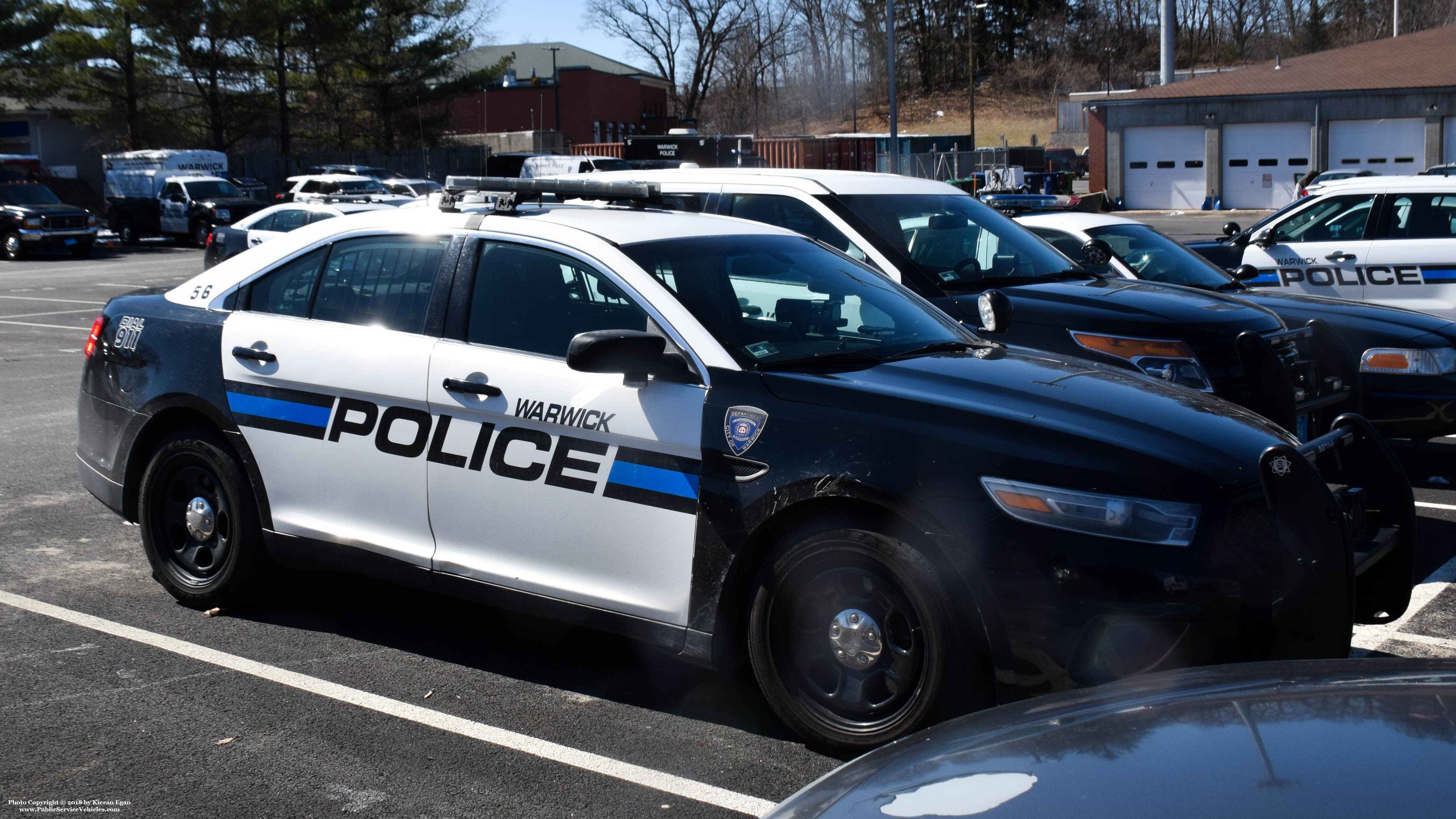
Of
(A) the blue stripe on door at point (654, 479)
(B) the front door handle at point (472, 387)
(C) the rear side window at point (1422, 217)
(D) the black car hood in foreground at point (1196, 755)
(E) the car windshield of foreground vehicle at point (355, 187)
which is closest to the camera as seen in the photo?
(D) the black car hood in foreground at point (1196, 755)


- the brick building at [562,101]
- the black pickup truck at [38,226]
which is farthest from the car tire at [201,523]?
the brick building at [562,101]

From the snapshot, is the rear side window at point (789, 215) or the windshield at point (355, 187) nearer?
the rear side window at point (789, 215)

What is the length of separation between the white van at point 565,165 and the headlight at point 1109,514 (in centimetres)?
3391

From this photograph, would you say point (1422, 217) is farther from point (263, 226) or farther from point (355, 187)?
point (355, 187)

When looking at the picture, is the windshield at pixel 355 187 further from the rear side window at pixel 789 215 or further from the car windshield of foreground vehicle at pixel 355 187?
the rear side window at pixel 789 215

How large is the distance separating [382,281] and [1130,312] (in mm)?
3887

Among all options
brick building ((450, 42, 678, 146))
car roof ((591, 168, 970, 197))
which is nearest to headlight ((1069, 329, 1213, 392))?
car roof ((591, 168, 970, 197))

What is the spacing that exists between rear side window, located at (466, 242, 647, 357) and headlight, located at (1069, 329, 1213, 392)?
10.3 feet

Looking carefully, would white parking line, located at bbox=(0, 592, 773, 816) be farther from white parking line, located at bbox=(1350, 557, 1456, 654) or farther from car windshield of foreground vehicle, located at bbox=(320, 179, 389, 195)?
car windshield of foreground vehicle, located at bbox=(320, 179, 389, 195)

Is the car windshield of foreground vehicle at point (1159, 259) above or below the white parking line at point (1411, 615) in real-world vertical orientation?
above

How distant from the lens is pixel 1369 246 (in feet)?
36.7

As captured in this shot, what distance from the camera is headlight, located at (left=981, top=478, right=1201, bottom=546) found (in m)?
3.47

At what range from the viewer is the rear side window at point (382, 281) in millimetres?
4805

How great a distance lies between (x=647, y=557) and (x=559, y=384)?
66 centimetres
